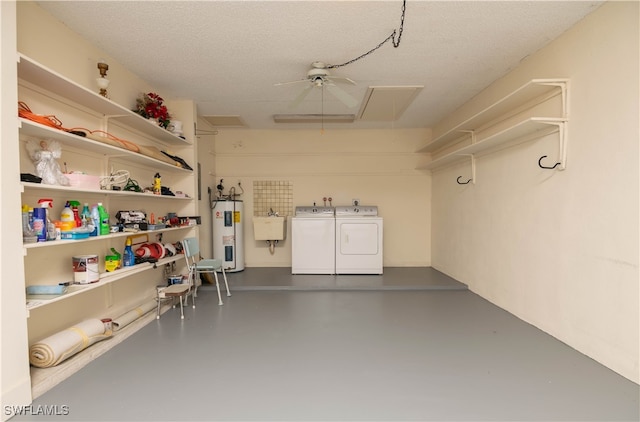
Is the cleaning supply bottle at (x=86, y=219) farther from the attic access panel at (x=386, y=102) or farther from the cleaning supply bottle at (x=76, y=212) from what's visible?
the attic access panel at (x=386, y=102)

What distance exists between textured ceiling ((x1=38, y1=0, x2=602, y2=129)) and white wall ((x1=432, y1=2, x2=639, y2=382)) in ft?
0.87

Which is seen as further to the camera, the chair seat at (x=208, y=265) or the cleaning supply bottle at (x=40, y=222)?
the chair seat at (x=208, y=265)

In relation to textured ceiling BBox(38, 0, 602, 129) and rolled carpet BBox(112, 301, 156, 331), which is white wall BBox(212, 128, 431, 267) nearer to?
textured ceiling BBox(38, 0, 602, 129)

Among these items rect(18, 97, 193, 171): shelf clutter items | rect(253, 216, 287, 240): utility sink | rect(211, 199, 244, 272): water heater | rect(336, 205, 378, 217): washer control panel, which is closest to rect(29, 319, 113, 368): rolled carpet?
rect(18, 97, 193, 171): shelf clutter items

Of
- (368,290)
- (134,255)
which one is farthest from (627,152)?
(134,255)

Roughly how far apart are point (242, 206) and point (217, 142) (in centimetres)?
128

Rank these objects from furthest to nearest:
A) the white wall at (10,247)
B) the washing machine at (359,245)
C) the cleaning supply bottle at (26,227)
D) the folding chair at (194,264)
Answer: the washing machine at (359,245), the folding chair at (194,264), the cleaning supply bottle at (26,227), the white wall at (10,247)

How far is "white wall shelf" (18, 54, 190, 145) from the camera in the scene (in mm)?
1804

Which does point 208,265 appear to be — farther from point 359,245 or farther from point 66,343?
point 359,245

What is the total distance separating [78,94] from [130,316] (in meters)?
1.98

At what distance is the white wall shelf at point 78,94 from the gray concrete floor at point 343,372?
6.50 feet

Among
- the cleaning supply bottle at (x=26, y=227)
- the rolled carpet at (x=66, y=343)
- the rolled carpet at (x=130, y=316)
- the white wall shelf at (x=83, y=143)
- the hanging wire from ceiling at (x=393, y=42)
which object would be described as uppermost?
the hanging wire from ceiling at (x=393, y=42)

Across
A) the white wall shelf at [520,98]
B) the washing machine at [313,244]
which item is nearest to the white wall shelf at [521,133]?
the white wall shelf at [520,98]

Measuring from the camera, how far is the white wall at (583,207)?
188cm
